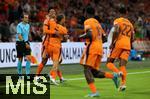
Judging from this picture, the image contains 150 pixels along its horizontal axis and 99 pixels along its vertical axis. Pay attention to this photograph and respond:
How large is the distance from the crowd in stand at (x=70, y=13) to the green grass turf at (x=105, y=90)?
3.18m

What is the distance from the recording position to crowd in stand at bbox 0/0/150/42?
26125mm

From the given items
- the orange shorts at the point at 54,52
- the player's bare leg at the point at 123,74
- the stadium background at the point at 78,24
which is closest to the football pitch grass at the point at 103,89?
the stadium background at the point at 78,24

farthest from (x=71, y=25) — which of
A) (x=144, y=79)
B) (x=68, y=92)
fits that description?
(x=68, y=92)

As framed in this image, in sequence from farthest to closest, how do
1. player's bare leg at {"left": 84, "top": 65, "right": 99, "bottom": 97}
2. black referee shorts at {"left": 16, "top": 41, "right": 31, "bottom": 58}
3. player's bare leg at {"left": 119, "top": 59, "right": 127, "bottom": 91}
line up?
black referee shorts at {"left": 16, "top": 41, "right": 31, "bottom": 58} → player's bare leg at {"left": 119, "top": 59, "right": 127, "bottom": 91} → player's bare leg at {"left": 84, "top": 65, "right": 99, "bottom": 97}

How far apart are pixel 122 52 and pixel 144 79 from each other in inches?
146

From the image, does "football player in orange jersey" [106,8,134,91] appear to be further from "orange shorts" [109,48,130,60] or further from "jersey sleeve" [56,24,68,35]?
"jersey sleeve" [56,24,68,35]

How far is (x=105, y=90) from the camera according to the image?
15.2 meters

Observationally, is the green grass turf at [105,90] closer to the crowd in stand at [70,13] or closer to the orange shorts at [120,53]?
the orange shorts at [120,53]

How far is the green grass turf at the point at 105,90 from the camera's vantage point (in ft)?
44.9

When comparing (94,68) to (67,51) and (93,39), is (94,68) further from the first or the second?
(67,51)

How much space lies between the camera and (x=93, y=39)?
44.7ft

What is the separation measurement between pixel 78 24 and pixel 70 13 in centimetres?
155

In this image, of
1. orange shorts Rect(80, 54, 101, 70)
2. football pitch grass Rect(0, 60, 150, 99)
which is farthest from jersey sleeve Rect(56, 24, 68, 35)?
orange shorts Rect(80, 54, 101, 70)

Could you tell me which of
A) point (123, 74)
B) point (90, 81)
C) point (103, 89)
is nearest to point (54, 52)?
point (103, 89)
